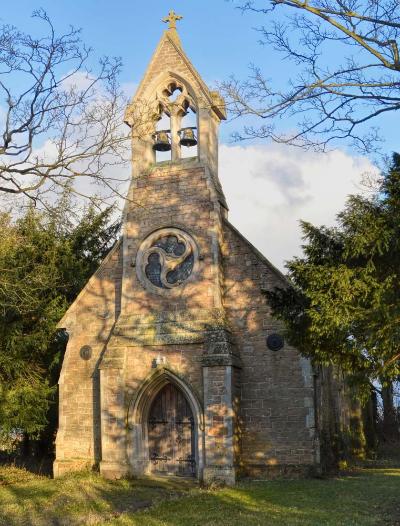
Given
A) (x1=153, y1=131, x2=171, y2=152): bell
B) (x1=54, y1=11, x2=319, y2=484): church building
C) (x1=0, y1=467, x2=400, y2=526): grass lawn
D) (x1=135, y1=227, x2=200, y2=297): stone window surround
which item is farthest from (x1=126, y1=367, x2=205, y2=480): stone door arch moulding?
(x1=153, y1=131, x2=171, y2=152): bell

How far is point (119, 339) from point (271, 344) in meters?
4.11

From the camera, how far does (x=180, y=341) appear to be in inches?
630

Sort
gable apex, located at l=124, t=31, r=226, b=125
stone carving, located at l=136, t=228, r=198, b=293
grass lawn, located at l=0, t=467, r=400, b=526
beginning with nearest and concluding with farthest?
grass lawn, located at l=0, t=467, r=400, b=526
stone carving, located at l=136, t=228, r=198, b=293
gable apex, located at l=124, t=31, r=226, b=125

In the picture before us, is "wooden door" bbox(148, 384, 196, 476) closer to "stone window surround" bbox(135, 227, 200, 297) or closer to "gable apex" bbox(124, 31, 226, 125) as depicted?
"stone window surround" bbox(135, 227, 200, 297)

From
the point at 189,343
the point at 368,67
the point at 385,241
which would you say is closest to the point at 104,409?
the point at 189,343

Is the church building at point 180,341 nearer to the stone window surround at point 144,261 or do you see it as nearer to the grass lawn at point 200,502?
the stone window surround at point 144,261

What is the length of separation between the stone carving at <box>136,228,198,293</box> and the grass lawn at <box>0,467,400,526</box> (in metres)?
5.24

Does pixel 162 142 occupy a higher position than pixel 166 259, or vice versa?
pixel 162 142

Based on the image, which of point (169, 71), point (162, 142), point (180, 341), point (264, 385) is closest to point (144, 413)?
point (180, 341)

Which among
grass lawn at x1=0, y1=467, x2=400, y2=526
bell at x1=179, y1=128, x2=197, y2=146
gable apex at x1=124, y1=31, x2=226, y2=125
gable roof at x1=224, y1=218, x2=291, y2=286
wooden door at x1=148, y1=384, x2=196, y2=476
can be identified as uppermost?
gable apex at x1=124, y1=31, x2=226, y2=125

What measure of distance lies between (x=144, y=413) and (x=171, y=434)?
2.98ft

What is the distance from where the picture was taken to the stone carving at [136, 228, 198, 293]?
1703cm

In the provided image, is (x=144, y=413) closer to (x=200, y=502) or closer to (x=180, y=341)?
(x=180, y=341)

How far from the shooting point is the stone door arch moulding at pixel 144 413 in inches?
620
